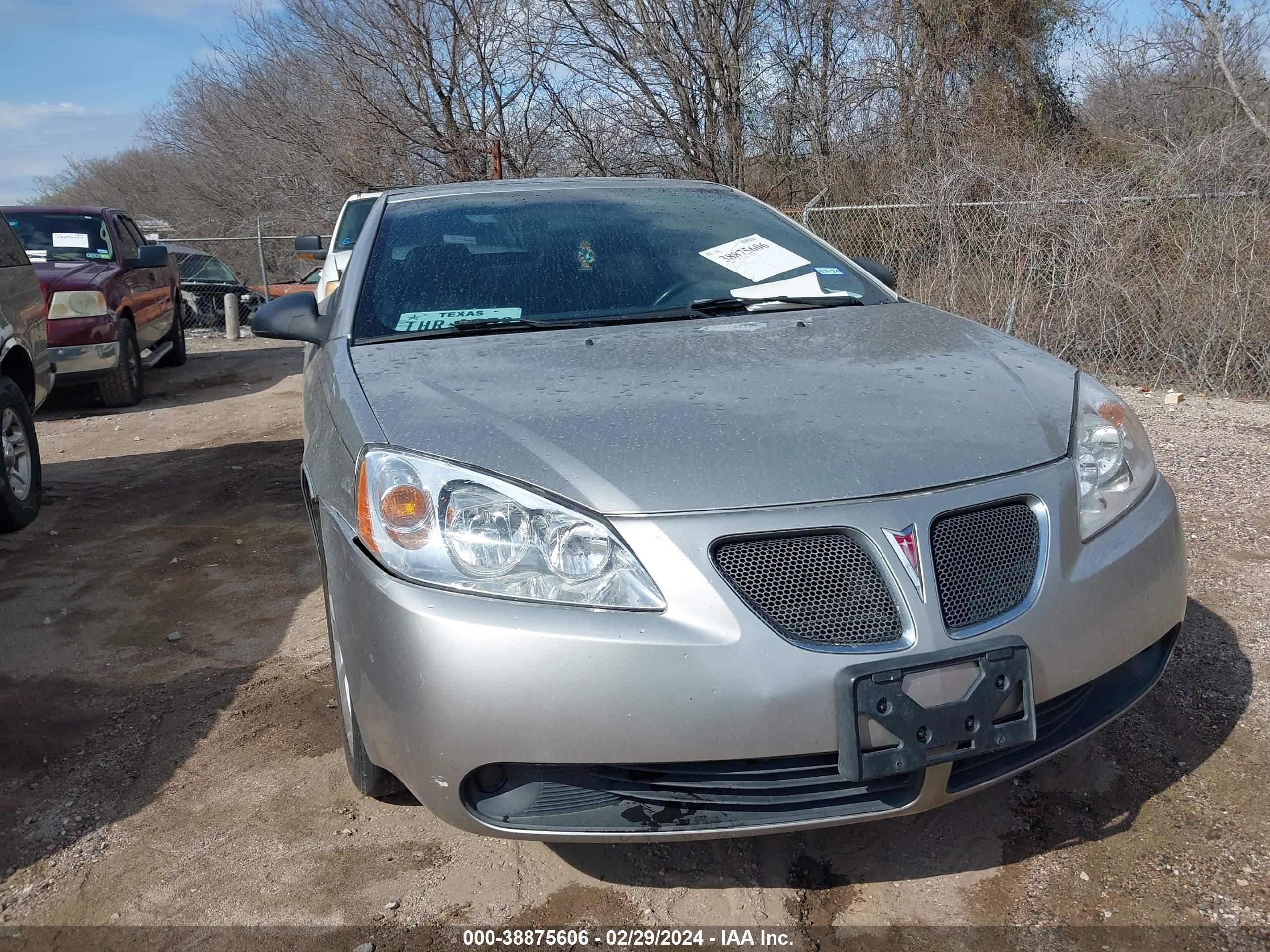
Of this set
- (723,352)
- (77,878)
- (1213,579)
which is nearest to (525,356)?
(723,352)

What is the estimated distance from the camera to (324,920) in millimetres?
2174

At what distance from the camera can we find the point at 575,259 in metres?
3.21

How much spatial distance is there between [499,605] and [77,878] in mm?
1329

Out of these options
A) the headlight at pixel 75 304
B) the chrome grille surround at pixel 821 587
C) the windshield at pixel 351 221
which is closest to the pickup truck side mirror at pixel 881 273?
the chrome grille surround at pixel 821 587

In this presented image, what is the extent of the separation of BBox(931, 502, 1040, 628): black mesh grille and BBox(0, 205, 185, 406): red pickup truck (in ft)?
25.4

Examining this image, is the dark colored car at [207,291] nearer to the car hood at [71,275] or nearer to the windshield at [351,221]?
the windshield at [351,221]

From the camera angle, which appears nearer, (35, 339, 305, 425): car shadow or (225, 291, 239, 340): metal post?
(35, 339, 305, 425): car shadow

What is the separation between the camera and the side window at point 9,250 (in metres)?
5.44

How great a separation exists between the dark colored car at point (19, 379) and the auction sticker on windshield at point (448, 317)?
312cm

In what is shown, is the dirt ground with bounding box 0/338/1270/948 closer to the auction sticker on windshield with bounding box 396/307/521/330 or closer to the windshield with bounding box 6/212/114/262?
the auction sticker on windshield with bounding box 396/307/521/330

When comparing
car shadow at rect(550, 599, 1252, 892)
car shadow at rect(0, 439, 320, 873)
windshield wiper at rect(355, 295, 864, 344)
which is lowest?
car shadow at rect(550, 599, 1252, 892)

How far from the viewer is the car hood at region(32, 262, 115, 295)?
8289 mm

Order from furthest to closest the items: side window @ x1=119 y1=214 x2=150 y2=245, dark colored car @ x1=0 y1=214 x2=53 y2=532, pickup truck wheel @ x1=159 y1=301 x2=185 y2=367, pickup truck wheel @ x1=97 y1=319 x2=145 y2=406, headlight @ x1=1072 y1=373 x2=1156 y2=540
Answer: pickup truck wheel @ x1=159 y1=301 x2=185 y2=367
side window @ x1=119 y1=214 x2=150 y2=245
pickup truck wheel @ x1=97 y1=319 x2=145 y2=406
dark colored car @ x1=0 y1=214 x2=53 y2=532
headlight @ x1=1072 y1=373 x2=1156 y2=540

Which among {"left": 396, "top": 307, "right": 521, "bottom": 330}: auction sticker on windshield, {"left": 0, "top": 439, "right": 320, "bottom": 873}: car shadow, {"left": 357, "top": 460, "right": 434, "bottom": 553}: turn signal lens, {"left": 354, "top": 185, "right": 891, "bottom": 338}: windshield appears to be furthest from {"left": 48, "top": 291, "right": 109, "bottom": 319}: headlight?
{"left": 357, "top": 460, "right": 434, "bottom": 553}: turn signal lens
